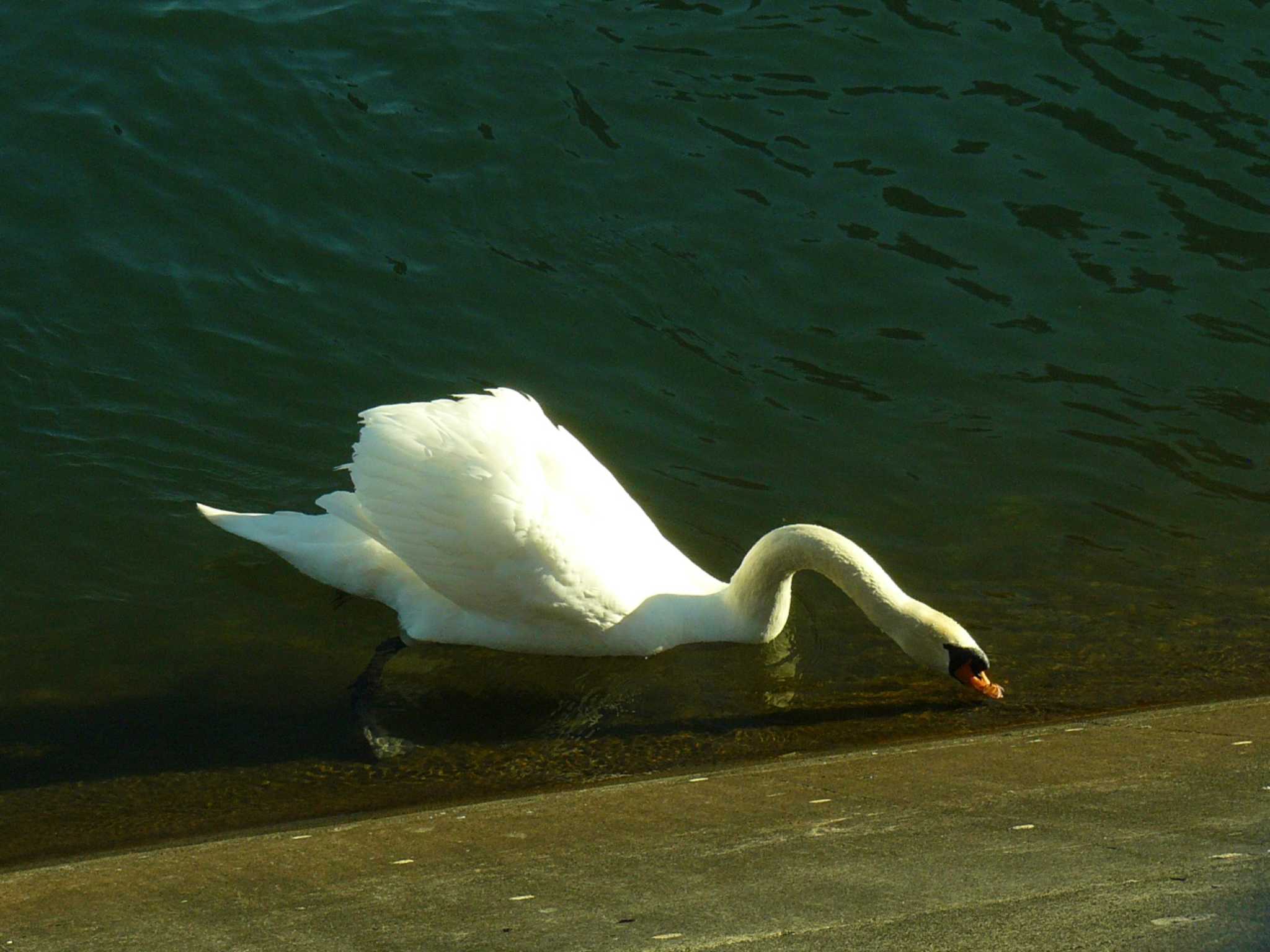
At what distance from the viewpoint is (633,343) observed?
854cm

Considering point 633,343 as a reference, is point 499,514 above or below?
below

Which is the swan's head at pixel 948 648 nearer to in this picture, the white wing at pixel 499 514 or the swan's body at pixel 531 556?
the swan's body at pixel 531 556

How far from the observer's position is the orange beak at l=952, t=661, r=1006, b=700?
609cm

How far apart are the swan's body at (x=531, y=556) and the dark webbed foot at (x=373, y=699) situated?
0.13 metres

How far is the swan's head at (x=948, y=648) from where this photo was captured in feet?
20.0

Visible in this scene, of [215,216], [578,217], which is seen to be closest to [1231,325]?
[578,217]

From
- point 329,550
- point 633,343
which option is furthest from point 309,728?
point 633,343

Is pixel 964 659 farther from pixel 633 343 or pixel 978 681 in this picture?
pixel 633 343

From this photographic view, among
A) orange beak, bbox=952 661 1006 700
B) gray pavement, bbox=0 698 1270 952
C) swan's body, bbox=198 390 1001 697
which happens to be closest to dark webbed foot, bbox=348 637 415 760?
swan's body, bbox=198 390 1001 697

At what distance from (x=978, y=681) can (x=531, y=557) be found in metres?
1.78

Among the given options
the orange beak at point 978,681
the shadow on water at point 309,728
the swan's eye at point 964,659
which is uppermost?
the swan's eye at point 964,659

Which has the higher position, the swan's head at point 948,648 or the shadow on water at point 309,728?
the swan's head at point 948,648

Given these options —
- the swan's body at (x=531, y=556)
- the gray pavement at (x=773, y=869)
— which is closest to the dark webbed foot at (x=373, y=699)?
the swan's body at (x=531, y=556)

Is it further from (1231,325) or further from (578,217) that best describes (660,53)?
(1231,325)
